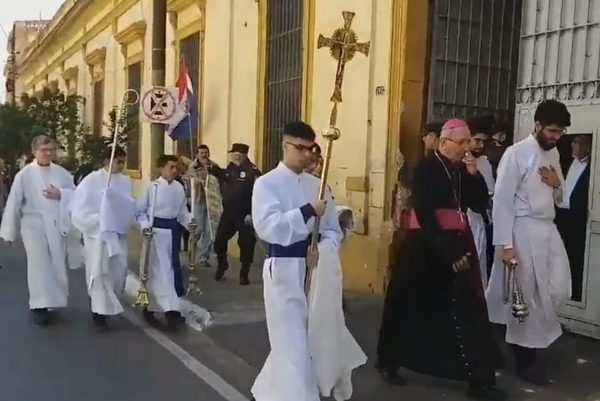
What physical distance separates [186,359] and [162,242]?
1.58 m

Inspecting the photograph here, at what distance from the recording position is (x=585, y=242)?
766 centimetres

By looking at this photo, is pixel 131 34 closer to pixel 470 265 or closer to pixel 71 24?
pixel 71 24

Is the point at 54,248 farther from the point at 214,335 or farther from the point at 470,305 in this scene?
the point at 470,305

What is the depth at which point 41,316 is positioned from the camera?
8867 millimetres

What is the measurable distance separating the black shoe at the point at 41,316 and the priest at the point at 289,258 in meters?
3.84

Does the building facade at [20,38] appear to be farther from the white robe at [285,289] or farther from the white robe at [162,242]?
the white robe at [285,289]

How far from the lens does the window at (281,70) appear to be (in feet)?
40.7

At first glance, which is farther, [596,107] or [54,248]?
[54,248]

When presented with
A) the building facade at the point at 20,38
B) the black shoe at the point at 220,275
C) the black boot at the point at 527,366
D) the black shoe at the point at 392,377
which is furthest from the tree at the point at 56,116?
the building facade at the point at 20,38

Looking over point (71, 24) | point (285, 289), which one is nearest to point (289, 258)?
point (285, 289)

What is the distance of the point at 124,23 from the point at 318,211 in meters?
18.8

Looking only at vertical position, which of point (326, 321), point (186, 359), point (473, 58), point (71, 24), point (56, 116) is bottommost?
point (186, 359)

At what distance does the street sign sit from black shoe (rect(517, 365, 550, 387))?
22.6 ft

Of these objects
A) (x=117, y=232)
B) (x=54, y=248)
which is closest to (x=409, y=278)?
(x=117, y=232)
